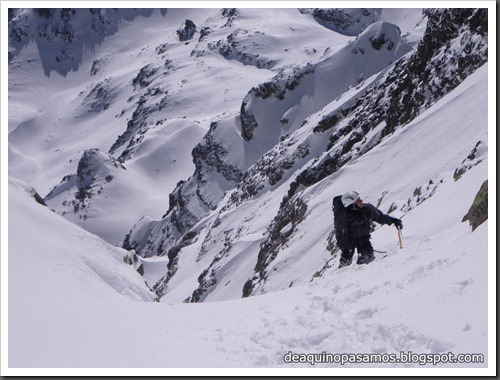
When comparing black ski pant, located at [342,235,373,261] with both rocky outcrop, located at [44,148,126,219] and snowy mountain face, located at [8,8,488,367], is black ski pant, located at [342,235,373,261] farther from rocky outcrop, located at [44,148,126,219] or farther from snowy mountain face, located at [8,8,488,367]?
rocky outcrop, located at [44,148,126,219]

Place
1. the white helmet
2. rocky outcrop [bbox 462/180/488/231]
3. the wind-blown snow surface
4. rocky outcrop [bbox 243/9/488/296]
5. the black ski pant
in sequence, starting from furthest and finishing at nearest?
rocky outcrop [bbox 243/9/488/296]
the black ski pant
the white helmet
rocky outcrop [bbox 462/180/488/231]
the wind-blown snow surface

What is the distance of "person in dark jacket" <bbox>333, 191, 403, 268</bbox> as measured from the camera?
38.6 feet

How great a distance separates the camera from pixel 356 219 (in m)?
12.0

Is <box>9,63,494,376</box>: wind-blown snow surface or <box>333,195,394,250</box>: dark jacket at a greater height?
<box>333,195,394,250</box>: dark jacket

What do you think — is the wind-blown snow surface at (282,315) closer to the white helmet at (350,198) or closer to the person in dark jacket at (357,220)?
the person in dark jacket at (357,220)

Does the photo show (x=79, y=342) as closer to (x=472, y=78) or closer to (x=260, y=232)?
(x=472, y=78)

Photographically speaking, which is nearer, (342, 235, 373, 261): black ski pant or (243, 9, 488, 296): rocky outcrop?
(342, 235, 373, 261): black ski pant

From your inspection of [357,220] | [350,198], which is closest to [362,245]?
[357,220]

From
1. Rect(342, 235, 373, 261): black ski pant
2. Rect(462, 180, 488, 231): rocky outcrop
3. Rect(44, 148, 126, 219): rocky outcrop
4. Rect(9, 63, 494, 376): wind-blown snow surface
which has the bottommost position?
Rect(9, 63, 494, 376): wind-blown snow surface

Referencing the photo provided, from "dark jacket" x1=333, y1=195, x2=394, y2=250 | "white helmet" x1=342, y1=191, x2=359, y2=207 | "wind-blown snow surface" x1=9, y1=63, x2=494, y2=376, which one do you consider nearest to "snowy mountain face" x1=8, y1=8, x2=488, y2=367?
"wind-blown snow surface" x1=9, y1=63, x2=494, y2=376

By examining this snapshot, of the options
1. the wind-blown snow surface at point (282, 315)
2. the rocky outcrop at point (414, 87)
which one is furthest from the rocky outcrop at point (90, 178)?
the wind-blown snow surface at point (282, 315)

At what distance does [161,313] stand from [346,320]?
3362mm

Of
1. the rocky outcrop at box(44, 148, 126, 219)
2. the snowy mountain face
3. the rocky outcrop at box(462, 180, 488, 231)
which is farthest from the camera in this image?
the rocky outcrop at box(44, 148, 126, 219)

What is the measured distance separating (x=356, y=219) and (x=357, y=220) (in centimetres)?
3
